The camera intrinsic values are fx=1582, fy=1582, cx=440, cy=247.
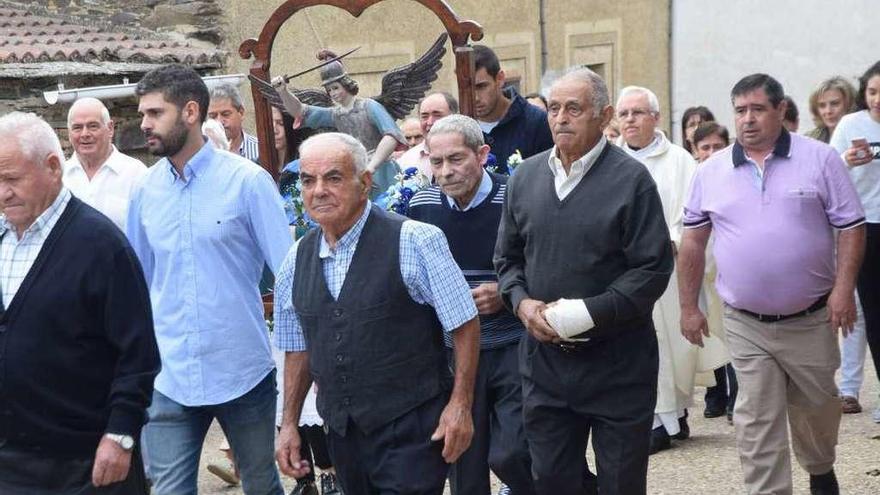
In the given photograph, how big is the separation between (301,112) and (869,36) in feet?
61.1

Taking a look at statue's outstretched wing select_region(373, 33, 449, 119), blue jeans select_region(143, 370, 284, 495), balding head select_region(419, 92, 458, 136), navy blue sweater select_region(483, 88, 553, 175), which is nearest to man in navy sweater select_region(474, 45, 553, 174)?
navy blue sweater select_region(483, 88, 553, 175)

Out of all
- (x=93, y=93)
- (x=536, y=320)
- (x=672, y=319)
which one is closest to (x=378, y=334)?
(x=536, y=320)

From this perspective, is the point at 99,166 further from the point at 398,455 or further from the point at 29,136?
the point at 398,455

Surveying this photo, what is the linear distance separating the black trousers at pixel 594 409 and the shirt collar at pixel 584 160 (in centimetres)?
65

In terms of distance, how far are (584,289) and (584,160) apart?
497 millimetres

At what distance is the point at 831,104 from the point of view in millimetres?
10109

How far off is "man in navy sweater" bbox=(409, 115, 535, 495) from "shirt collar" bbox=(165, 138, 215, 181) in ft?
3.30

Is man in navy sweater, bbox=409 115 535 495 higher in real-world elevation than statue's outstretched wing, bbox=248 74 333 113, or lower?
lower

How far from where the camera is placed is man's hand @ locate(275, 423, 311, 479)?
5543 mm

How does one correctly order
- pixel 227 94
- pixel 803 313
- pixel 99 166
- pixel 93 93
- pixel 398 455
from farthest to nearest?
pixel 93 93 → pixel 227 94 → pixel 99 166 → pixel 803 313 → pixel 398 455

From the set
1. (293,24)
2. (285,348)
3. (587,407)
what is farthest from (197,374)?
(293,24)

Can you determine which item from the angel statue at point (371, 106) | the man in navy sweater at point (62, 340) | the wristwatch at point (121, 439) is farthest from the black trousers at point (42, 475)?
the angel statue at point (371, 106)

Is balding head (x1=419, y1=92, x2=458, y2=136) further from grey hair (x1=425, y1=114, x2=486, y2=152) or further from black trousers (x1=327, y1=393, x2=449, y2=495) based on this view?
black trousers (x1=327, y1=393, x2=449, y2=495)

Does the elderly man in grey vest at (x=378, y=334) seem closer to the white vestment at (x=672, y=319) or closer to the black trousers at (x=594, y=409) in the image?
the black trousers at (x=594, y=409)
